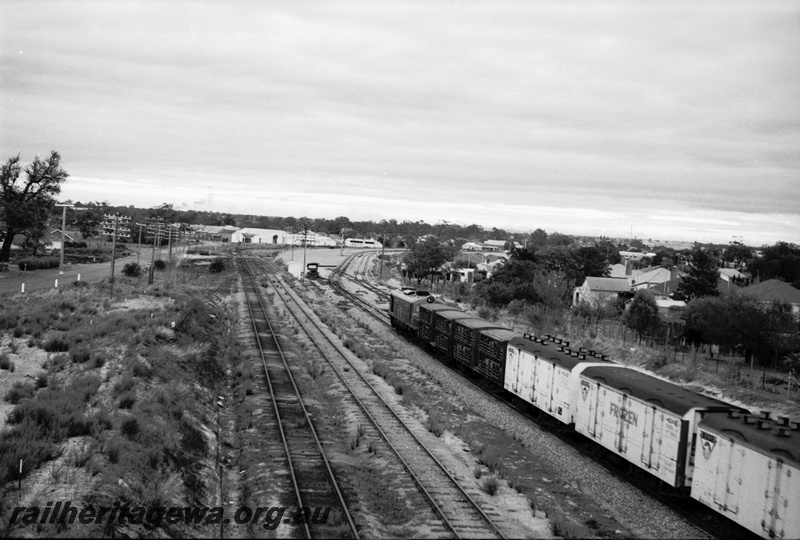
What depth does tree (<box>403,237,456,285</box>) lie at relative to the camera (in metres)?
81.1

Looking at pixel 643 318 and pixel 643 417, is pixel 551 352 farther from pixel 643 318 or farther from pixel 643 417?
pixel 643 318

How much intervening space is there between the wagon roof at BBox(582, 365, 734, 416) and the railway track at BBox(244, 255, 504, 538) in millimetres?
5272

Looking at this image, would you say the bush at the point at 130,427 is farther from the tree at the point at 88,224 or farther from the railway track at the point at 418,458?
the tree at the point at 88,224

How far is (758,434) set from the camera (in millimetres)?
12594

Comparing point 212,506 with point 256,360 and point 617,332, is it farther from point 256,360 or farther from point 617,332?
point 617,332

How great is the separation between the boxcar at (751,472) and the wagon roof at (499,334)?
38.7 feet

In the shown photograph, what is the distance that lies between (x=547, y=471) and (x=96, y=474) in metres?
11.7

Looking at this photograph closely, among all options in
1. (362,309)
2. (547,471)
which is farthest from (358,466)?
(362,309)

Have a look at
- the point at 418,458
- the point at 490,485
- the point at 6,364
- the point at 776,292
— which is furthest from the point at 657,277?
the point at 6,364

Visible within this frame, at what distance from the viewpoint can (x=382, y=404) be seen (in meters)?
23.6

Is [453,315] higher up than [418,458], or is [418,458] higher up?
[453,315]

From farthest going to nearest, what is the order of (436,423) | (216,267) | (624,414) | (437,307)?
1. (216,267)
2. (437,307)
3. (436,423)
4. (624,414)

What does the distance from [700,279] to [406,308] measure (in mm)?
42862

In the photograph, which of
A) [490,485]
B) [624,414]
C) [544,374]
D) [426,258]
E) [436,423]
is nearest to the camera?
[490,485]
